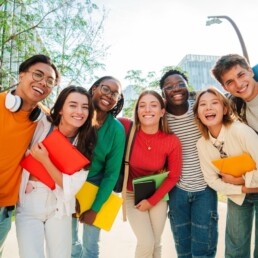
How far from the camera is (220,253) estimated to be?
365 cm

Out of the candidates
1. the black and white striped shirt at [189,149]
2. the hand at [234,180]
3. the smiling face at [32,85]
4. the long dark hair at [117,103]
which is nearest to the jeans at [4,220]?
the smiling face at [32,85]

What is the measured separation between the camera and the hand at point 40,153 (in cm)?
223

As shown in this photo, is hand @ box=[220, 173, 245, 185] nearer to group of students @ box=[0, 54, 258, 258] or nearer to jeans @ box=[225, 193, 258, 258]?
group of students @ box=[0, 54, 258, 258]

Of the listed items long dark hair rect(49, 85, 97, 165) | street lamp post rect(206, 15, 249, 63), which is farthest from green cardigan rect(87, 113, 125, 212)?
street lamp post rect(206, 15, 249, 63)

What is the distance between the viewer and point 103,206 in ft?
9.19

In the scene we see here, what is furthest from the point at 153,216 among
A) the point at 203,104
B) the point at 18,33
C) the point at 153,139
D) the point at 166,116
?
the point at 18,33

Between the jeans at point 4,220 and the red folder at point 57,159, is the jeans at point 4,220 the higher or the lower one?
the lower one

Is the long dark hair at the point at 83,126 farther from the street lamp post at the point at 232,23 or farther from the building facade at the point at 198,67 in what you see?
the building facade at the point at 198,67

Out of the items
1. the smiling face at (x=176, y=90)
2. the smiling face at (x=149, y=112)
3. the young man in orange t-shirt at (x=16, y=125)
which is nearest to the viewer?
the young man in orange t-shirt at (x=16, y=125)

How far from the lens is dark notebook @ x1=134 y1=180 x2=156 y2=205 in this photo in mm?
2812

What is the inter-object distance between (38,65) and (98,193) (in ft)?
4.71

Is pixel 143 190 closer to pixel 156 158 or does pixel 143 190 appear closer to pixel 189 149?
pixel 156 158

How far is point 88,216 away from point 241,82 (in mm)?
2164

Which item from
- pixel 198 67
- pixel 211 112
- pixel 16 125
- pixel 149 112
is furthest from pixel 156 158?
→ pixel 198 67
